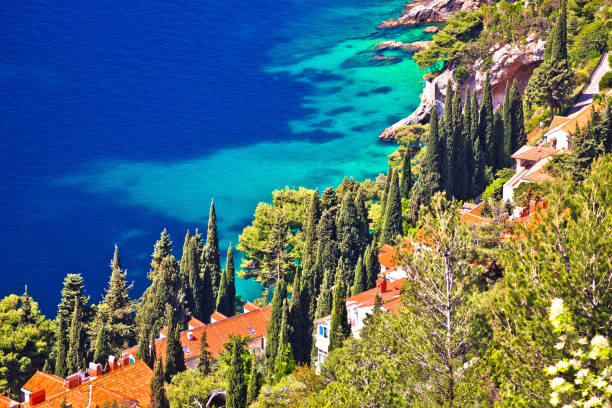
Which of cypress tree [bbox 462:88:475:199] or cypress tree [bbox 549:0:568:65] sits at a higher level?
cypress tree [bbox 549:0:568:65]

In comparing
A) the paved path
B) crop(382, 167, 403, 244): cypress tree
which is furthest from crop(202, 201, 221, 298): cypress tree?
the paved path

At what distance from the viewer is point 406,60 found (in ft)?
411

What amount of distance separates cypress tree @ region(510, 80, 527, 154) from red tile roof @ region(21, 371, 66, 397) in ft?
140

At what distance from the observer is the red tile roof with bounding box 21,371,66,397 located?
45.7 metres

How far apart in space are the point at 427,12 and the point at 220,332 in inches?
3658

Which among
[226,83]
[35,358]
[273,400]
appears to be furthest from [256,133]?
[273,400]

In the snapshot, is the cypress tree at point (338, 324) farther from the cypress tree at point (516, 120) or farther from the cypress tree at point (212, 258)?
the cypress tree at point (516, 120)

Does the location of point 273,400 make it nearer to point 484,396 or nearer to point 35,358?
point 484,396

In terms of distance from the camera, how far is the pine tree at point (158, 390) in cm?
4019

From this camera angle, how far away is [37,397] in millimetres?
43375

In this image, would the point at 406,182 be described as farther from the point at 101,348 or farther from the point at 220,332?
the point at 101,348

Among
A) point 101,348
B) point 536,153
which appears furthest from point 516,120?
point 101,348

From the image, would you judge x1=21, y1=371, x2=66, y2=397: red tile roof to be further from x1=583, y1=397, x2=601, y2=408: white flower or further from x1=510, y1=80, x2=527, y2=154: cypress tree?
x1=510, y1=80, x2=527, y2=154: cypress tree

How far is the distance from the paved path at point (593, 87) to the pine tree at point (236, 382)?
40676 mm
